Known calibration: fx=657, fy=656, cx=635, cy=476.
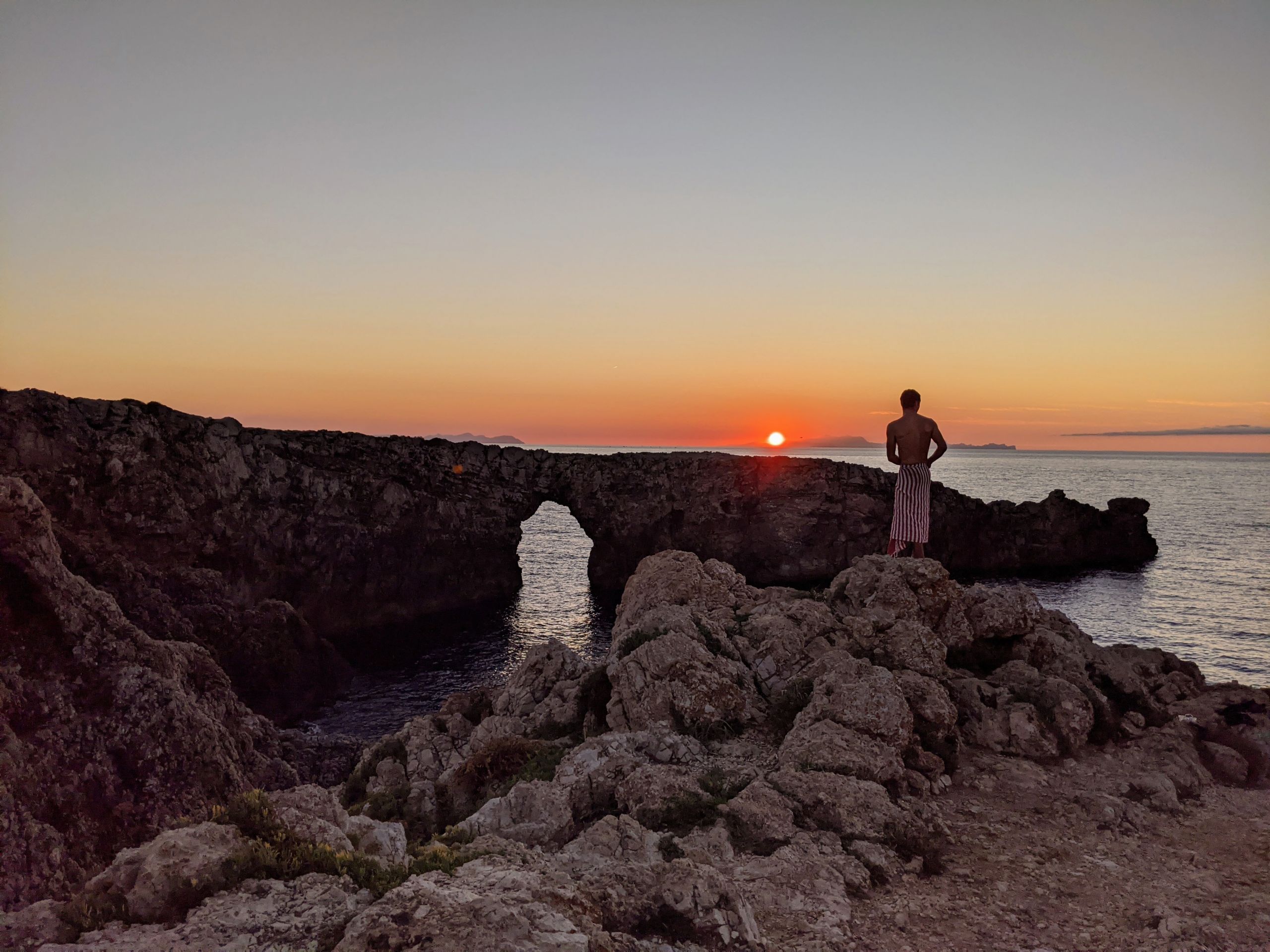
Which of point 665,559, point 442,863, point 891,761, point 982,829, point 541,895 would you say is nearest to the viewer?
point 541,895

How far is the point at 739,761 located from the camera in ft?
36.9

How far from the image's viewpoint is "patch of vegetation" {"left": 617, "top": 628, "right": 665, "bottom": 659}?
1419cm

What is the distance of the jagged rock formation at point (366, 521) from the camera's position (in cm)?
3316

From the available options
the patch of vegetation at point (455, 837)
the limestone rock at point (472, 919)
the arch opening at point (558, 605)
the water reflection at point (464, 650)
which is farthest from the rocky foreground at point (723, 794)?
the arch opening at point (558, 605)

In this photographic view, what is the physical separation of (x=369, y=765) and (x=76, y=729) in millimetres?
6306

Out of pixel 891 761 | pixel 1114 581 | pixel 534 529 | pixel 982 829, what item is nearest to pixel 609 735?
pixel 891 761

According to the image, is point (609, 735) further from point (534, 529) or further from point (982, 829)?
point (534, 529)

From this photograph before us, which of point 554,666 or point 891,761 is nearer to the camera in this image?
point 891,761

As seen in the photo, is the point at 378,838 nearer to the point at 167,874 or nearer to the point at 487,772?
the point at 167,874

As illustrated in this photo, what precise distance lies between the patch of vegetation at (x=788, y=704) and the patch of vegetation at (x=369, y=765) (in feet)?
32.1

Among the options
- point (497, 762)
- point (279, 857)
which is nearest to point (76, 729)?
point (497, 762)

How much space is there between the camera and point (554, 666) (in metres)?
17.2

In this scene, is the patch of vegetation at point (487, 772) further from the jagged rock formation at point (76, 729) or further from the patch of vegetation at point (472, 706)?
the patch of vegetation at point (472, 706)

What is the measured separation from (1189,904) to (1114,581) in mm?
71907
